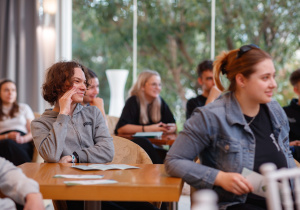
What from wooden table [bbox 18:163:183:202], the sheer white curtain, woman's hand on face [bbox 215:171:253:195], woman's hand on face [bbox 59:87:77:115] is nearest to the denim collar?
woman's hand on face [bbox 215:171:253:195]

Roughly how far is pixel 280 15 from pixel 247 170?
15.4ft

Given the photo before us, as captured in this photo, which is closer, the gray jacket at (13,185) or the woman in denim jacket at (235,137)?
the gray jacket at (13,185)

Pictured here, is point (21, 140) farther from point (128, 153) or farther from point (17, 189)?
point (17, 189)

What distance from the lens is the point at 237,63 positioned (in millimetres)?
2156

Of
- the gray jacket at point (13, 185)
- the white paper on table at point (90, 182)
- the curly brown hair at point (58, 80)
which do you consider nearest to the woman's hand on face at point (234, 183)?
the white paper on table at point (90, 182)

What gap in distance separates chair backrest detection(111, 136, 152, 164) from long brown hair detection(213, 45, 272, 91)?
739 millimetres

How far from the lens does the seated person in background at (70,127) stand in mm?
2445

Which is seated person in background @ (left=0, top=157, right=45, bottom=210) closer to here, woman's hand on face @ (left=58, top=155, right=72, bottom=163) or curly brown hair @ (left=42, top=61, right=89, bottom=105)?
woman's hand on face @ (left=58, top=155, right=72, bottom=163)

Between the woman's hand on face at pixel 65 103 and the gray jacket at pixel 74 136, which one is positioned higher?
the woman's hand on face at pixel 65 103

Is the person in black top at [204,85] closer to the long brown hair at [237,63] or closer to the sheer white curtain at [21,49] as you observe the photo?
the long brown hair at [237,63]

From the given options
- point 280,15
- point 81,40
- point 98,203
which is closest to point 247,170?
point 98,203

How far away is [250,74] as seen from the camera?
6.87 feet

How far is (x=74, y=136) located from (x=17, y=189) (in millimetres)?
900

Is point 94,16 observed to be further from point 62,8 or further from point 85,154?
point 85,154
